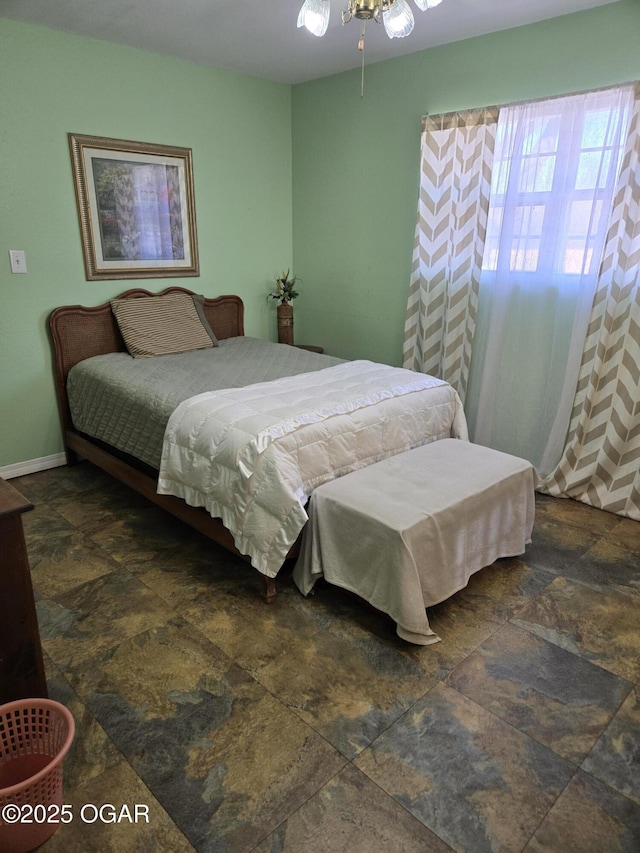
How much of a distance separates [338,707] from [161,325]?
2656mm

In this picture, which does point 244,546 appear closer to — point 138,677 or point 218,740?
point 138,677

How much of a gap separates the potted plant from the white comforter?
159 centimetres

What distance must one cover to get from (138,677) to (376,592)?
86 centimetres

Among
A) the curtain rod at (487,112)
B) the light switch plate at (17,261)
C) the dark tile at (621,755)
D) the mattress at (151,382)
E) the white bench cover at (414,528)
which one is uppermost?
the curtain rod at (487,112)

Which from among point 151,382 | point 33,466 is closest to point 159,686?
point 151,382

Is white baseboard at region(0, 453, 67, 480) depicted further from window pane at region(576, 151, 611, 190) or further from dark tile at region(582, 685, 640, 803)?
window pane at region(576, 151, 611, 190)

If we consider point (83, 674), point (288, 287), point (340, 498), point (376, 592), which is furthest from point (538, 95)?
point (83, 674)

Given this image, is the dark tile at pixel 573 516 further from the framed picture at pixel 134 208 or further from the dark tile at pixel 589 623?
the framed picture at pixel 134 208

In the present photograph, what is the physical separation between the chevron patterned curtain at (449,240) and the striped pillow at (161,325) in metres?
1.43

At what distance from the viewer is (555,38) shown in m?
2.79

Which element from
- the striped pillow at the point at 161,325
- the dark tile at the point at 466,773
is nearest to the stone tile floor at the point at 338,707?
the dark tile at the point at 466,773

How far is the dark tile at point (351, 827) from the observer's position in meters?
1.31

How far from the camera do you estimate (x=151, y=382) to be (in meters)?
2.85

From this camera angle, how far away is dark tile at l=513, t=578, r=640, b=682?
1.92m
